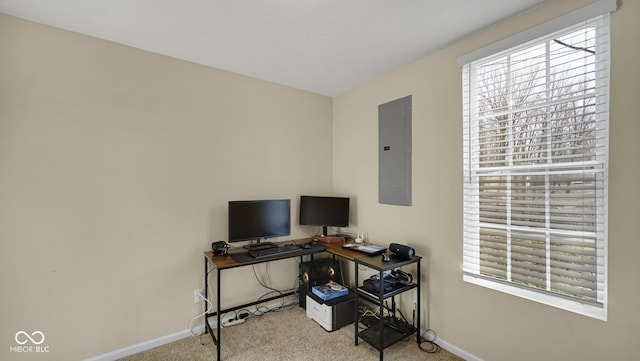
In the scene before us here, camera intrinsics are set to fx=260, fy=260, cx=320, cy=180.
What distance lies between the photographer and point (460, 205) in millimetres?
2125

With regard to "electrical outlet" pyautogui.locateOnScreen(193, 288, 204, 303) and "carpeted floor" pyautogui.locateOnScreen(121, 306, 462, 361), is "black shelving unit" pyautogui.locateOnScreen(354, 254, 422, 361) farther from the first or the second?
"electrical outlet" pyautogui.locateOnScreen(193, 288, 204, 303)

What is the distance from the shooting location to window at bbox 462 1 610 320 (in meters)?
1.52

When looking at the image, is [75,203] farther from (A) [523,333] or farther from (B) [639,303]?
(B) [639,303]

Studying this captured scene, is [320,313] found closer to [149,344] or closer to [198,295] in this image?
[198,295]

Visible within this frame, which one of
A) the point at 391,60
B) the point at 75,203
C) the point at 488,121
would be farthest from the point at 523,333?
the point at 75,203

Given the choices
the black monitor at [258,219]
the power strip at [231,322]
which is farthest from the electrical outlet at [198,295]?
the black monitor at [258,219]

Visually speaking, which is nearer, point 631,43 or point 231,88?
point 631,43

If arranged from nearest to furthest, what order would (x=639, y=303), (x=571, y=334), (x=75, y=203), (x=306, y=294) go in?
1. (x=639, y=303)
2. (x=571, y=334)
3. (x=75, y=203)
4. (x=306, y=294)

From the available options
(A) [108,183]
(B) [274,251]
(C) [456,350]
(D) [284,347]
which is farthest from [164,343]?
(C) [456,350]

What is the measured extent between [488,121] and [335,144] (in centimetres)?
178

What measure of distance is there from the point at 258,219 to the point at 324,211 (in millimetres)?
785

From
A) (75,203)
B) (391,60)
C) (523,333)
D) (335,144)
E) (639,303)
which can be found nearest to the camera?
(639,303)

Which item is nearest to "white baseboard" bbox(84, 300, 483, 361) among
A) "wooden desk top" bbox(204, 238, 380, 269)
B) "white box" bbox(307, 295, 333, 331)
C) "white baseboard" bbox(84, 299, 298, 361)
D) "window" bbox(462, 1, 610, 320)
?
"white baseboard" bbox(84, 299, 298, 361)

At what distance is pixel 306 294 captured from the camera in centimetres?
288
